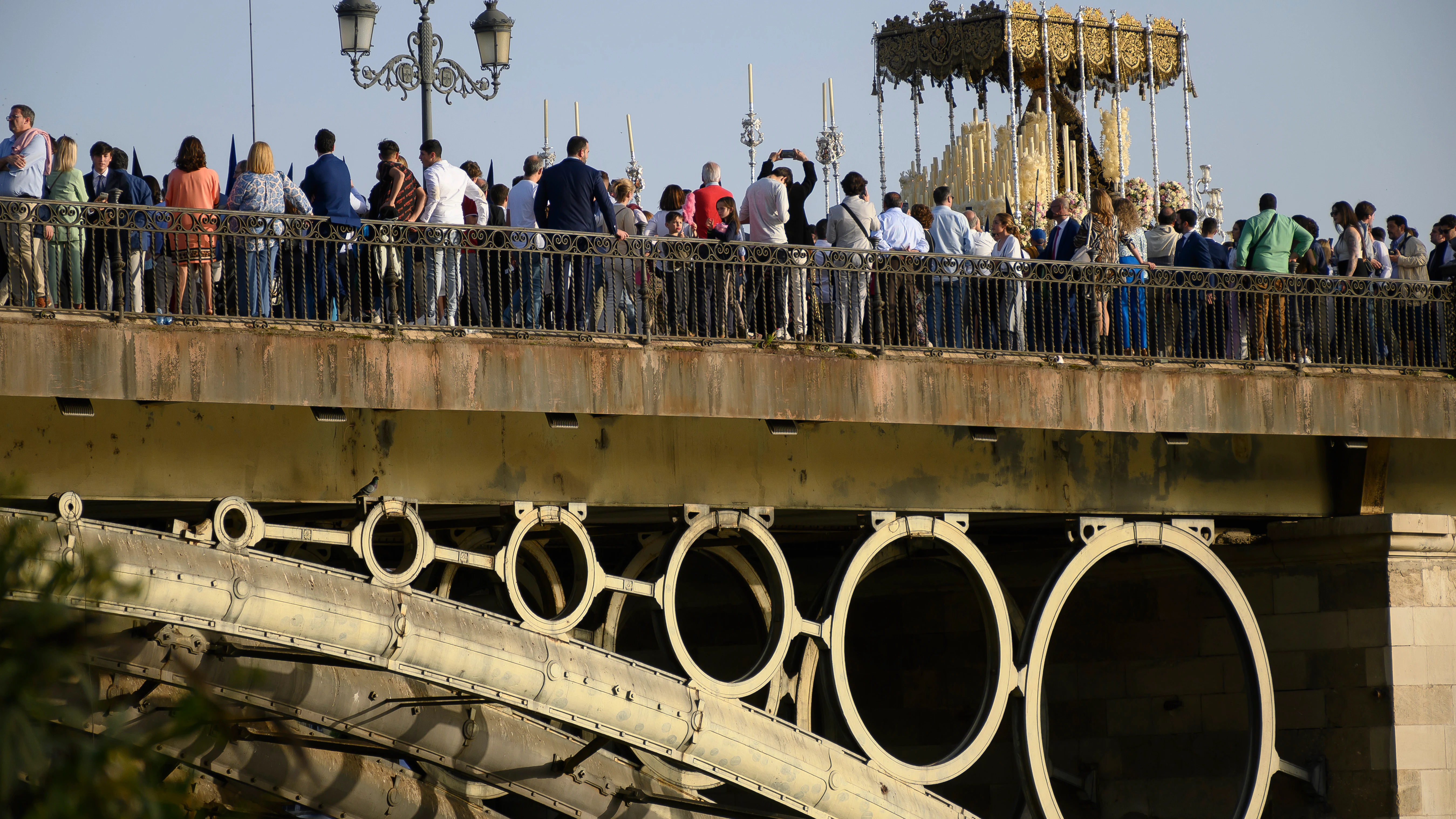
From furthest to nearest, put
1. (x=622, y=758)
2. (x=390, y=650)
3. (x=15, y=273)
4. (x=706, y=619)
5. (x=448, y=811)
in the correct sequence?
→ 1. (x=706, y=619)
2. (x=448, y=811)
3. (x=622, y=758)
4. (x=390, y=650)
5. (x=15, y=273)

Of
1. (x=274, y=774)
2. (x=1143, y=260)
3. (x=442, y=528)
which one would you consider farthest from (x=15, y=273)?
(x=1143, y=260)

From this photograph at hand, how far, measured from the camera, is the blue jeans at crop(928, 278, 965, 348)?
14.3m

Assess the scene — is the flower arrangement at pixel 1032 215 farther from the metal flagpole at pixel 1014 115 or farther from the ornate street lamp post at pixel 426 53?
the ornate street lamp post at pixel 426 53

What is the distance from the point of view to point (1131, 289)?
15250 millimetres

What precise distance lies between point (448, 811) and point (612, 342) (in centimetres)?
748

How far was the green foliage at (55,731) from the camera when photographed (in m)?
3.80

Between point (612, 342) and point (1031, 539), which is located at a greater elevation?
point (612, 342)

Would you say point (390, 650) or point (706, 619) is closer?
point (390, 650)

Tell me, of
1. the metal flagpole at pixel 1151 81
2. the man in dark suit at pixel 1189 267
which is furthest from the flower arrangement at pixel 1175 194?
the man in dark suit at pixel 1189 267

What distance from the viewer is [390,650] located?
12.5 metres

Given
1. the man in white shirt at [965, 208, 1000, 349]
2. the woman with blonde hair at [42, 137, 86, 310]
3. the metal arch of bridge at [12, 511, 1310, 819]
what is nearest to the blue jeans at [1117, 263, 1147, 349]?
the man in white shirt at [965, 208, 1000, 349]

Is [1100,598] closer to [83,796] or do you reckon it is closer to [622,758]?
[622,758]

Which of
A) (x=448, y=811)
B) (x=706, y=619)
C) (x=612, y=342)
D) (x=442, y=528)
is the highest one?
(x=612, y=342)

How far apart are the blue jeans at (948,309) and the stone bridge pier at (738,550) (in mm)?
427
